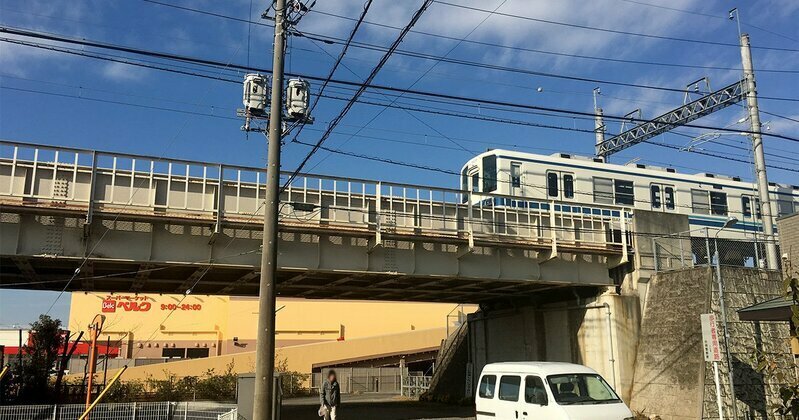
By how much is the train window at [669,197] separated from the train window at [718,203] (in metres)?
2.54

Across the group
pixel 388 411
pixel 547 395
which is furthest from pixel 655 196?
pixel 547 395

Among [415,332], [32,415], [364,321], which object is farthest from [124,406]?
[364,321]

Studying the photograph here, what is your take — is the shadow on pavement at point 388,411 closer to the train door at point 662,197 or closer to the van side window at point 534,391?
the van side window at point 534,391

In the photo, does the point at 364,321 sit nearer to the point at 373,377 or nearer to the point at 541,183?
the point at 373,377

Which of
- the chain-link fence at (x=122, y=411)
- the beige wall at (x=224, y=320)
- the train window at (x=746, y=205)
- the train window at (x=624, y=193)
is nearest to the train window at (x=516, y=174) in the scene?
the train window at (x=624, y=193)

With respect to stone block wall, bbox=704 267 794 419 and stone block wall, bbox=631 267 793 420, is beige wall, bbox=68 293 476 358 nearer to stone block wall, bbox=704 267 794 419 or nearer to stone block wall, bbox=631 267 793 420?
stone block wall, bbox=631 267 793 420

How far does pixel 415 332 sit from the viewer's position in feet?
182

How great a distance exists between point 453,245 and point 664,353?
8.50 m

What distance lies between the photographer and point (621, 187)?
3189 cm

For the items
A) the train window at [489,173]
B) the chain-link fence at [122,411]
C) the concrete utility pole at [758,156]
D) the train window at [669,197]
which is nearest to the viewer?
the chain-link fence at [122,411]


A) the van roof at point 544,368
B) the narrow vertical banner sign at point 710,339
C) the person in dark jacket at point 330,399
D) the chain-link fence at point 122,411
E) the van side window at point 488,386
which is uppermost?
the narrow vertical banner sign at point 710,339

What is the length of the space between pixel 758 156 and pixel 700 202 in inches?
398

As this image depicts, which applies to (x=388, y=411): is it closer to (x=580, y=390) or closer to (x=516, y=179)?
(x=516, y=179)

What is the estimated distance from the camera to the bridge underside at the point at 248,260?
60.1 ft
